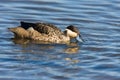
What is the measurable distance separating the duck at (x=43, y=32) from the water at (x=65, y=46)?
0.30 m

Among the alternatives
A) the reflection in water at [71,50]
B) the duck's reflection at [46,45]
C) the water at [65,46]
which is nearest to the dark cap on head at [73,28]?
the water at [65,46]

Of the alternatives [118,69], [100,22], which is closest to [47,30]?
[100,22]

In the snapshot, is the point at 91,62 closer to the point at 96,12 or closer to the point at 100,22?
the point at 100,22

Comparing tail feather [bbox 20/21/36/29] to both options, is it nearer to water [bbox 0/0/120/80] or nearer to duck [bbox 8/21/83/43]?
duck [bbox 8/21/83/43]

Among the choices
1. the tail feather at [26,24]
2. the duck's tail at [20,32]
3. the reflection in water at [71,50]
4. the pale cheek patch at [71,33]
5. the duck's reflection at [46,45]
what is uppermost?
the tail feather at [26,24]

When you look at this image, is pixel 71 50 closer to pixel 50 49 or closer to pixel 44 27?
pixel 50 49

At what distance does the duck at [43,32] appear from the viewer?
48.7 ft

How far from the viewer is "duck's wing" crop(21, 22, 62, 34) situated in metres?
14.8

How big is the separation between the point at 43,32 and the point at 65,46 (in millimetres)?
1118

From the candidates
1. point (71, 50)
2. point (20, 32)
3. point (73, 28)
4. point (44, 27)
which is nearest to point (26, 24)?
point (20, 32)

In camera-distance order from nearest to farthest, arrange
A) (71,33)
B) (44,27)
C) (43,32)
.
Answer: (44,27), (43,32), (71,33)

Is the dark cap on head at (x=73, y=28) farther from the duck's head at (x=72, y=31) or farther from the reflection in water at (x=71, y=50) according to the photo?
the reflection in water at (x=71, y=50)

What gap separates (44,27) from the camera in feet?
48.9

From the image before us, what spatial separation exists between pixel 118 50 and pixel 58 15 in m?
3.96
